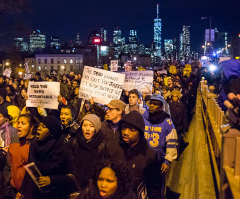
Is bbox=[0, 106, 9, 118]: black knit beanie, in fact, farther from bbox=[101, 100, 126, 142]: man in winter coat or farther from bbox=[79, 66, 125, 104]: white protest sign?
bbox=[101, 100, 126, 142]: man in winter coat

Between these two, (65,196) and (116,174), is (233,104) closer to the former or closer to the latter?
(116,174)

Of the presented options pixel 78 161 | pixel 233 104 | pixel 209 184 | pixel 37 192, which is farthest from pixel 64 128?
pixel 233 104

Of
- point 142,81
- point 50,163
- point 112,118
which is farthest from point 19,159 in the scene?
point 142,81

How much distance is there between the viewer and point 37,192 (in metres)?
4.15

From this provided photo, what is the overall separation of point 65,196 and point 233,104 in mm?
2400

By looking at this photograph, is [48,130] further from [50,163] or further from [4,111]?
[4,111]

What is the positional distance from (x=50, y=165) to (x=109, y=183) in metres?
1.24

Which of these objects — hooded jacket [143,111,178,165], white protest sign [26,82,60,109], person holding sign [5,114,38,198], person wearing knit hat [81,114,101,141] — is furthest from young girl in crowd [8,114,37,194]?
white protest sign [26,82,60,109]

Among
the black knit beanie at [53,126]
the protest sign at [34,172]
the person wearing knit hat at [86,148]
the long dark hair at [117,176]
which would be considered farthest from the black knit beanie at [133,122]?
the protest sign at [34,172]

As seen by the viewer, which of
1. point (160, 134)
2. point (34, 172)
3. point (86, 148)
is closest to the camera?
point (34, 172)

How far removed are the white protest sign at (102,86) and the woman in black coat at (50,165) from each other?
3.60 metres

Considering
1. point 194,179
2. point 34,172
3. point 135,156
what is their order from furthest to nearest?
1. point 194,179
2. point 135,156
3. point 34,172

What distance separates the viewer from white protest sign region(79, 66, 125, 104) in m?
8.09

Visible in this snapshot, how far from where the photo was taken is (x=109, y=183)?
126 inches
